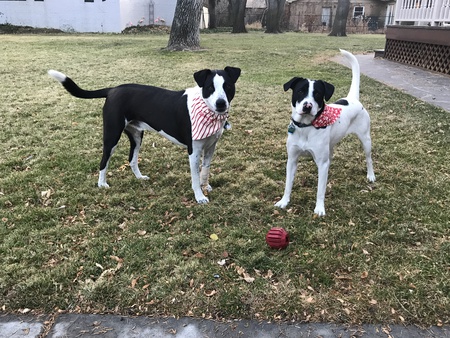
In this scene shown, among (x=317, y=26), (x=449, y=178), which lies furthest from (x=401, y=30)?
(x=317, y=26)

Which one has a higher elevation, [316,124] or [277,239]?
[316,124]

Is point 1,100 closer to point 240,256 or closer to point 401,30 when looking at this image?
point 240,256

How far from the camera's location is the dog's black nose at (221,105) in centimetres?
313

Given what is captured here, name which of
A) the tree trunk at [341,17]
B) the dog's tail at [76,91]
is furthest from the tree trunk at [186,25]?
the tree trunk at [341,17]

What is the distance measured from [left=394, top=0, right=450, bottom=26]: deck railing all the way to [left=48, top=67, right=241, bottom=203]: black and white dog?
350 inches

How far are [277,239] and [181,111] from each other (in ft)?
4.49

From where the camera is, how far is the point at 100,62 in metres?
11.6

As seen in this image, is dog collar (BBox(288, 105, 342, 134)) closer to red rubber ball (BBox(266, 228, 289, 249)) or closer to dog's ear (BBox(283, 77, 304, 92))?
dog's ear (BBox(283, 77, 304, 92))

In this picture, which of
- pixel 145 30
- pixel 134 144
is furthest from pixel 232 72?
pixel 145 30

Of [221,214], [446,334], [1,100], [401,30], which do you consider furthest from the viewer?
[401,30]

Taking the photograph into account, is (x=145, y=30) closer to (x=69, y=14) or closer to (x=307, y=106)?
(x=69, y=14)

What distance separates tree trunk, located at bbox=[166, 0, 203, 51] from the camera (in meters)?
12.6

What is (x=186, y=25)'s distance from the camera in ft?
43.3

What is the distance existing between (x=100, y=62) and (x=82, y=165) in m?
8.04
